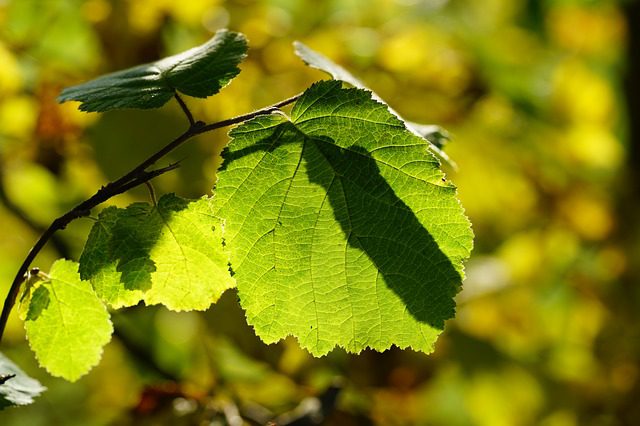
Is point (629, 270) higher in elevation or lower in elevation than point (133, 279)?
lower

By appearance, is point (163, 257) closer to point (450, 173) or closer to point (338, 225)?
point (338, 225)

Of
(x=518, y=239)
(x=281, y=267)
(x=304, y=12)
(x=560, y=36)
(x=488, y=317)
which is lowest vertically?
(x=488, y=317)

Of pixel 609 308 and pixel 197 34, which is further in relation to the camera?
pixel 609 308

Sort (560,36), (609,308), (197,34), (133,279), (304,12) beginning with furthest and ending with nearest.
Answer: (560,36), (609,308), (304,12), (197,34), (133,279)

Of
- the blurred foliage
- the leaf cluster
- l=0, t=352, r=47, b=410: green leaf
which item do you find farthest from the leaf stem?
the blurred foliage

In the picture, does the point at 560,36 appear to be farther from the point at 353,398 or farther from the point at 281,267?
the point at 281,267

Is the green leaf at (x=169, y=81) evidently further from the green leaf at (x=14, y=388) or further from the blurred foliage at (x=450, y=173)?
the blurred foliage at (x=450, y=173)

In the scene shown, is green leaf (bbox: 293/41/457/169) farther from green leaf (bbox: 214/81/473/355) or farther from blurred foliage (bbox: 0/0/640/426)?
blurred foliage (bbox: 0/0/640/426)

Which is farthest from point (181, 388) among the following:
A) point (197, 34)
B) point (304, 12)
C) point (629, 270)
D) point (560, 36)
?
point (560, 36)

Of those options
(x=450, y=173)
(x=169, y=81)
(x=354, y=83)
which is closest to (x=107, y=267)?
(x=169, y=81)
